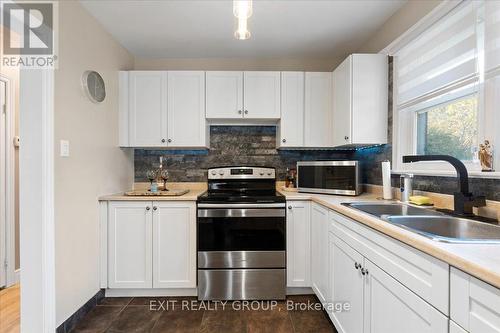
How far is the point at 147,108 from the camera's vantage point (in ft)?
8.66

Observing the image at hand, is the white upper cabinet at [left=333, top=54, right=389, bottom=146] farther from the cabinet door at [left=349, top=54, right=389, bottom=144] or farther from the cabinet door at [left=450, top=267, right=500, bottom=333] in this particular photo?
the cabinet door at [left=450, top=267, right=500, bottom=333]


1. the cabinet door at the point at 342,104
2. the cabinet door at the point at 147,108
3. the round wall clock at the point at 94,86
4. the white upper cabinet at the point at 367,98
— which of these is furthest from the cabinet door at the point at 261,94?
the round wall clock at the point at 94,86

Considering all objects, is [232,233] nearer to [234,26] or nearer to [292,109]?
[292,109]

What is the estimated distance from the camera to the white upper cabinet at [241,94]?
264 centimetres

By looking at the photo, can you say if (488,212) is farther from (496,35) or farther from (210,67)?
(210,67)

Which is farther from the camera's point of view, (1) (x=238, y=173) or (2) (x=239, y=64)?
(2) (x=239, y=64)

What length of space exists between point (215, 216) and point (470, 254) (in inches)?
68.5

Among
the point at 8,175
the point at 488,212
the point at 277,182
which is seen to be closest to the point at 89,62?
the point at 8,175

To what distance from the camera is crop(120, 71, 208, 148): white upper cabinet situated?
103 inches

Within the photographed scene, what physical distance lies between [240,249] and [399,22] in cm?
218

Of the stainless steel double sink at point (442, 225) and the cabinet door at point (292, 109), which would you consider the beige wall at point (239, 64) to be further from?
the stainless steel double sink at point (442, 225)

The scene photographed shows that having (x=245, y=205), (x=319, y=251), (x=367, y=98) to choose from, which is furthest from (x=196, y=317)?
(x=367, y=98)

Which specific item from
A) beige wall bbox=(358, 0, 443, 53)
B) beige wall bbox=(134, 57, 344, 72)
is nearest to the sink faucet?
beige wall bbox=(358, 0, 443, 53)

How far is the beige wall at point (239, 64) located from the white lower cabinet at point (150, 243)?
1548 millimetres
